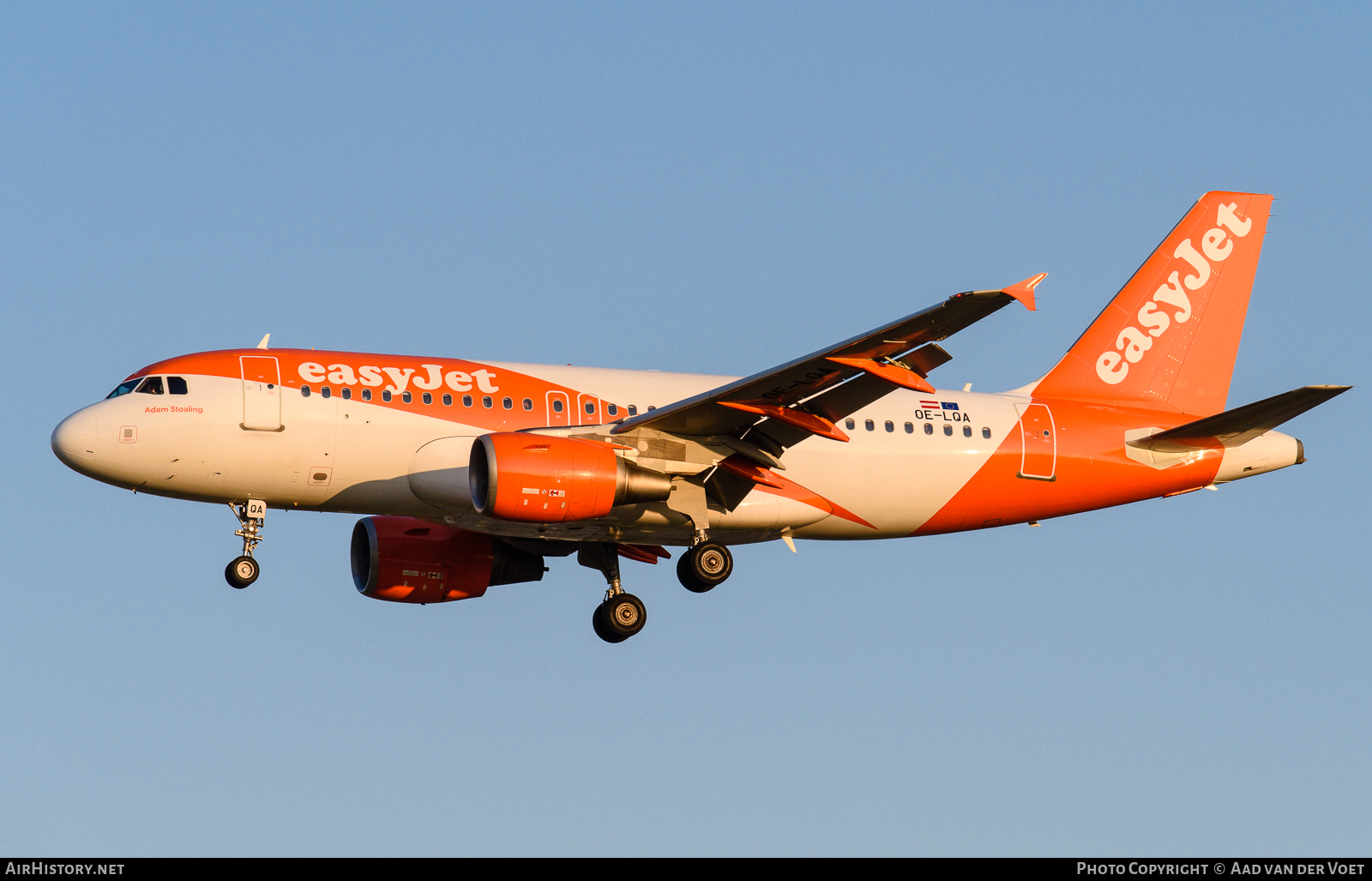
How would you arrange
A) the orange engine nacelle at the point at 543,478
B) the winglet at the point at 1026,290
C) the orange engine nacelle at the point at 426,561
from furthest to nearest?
the orange engine nacelle at the point at 426,561
the orange engine nacelle at the point at 543,478
the winglet at the point at 1026,290

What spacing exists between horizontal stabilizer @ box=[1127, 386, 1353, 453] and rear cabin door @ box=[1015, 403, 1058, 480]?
1662mm

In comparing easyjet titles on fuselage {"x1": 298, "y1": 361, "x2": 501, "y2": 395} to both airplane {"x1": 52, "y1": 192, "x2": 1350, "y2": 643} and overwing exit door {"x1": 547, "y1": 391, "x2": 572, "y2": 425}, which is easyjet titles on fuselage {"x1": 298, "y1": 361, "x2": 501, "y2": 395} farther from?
overwing exit door {"x1": 547, "y1": 391, "x2": 572, "y2": 425}

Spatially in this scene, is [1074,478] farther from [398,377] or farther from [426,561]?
[398,377]

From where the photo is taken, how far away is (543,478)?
26.8 metres

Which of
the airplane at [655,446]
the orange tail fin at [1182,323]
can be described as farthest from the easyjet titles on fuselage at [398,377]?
the orange tail fin at [1182,323]

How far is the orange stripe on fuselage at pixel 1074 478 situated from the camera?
31.4 meters

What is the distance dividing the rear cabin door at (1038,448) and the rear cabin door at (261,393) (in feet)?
45.1

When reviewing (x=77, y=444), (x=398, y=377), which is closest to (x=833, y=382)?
(x=398, y=377)

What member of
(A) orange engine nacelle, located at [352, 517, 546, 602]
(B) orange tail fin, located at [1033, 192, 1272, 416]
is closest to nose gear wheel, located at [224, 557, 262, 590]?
(A) orange engine nacelle, located at [352, 517, 546, 602]

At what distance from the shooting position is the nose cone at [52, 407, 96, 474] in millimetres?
27766

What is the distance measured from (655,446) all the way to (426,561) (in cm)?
664

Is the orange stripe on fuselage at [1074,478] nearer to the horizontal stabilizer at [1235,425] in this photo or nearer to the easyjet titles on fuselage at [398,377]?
the horizontal stabilizer at [1235,425]
